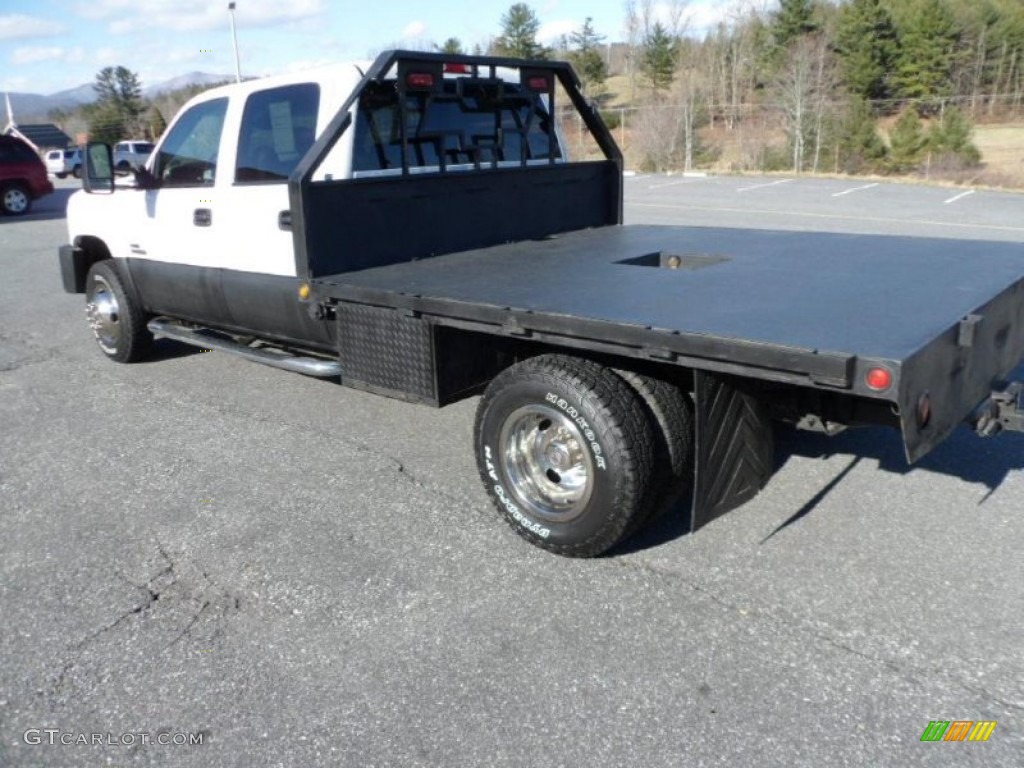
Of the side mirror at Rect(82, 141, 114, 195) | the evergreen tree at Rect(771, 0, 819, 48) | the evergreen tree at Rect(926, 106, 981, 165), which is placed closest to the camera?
the side mirror at Rect(82, 141, 114, 195)

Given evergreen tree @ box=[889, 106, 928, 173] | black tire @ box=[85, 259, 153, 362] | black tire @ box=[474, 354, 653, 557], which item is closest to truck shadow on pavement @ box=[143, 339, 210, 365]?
black tire @ box=[85, 259, 153, 362]

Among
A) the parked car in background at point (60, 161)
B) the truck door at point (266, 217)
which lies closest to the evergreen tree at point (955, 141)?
the truck door at point (266, 217)

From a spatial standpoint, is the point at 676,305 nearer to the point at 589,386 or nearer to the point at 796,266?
the point at 589,386

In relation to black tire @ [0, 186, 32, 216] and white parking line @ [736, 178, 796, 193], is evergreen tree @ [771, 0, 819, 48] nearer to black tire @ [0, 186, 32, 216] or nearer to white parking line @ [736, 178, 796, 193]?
white parking line @ [736, 178, 796, 193]

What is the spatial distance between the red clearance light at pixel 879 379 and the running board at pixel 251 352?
283cm

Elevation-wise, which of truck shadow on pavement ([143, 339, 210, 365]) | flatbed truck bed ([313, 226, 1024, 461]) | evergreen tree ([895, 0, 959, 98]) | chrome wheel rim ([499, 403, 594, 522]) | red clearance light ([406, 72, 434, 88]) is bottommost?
truck shadow on pavement ([143, 339, 210, 365])

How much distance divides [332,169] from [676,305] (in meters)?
2.52

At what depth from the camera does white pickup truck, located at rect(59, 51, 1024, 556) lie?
3223 millimetres

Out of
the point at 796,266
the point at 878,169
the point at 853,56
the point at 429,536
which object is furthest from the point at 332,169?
the point at 853,56

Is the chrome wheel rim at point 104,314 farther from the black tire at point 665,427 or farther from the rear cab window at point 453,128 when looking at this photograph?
the black tire at point 665,427

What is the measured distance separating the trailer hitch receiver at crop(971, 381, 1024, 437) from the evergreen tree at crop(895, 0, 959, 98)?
4212 cm

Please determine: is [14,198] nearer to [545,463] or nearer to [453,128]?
[453,128]

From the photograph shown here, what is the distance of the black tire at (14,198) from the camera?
71.1ft

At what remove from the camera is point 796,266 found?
4.37m
